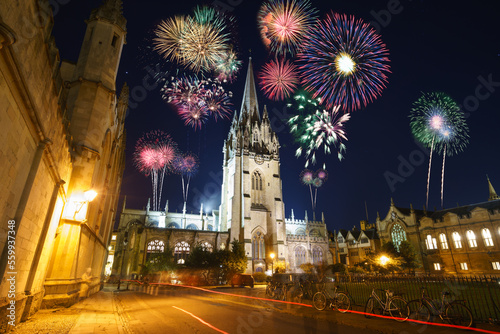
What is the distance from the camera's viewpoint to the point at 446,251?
1531 inches

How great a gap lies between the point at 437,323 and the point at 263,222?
38360mm

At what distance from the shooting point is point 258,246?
4350 centimetres

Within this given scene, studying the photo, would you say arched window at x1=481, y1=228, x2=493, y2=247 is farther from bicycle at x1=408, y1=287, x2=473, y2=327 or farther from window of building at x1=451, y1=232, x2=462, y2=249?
bicycle at x1=408, y1=287, x2=473, y2=327

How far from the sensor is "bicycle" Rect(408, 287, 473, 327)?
7.08m

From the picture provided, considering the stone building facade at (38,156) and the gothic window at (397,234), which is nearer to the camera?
the stone building facade at (38,156)

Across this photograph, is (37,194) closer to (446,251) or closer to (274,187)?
(274,187)

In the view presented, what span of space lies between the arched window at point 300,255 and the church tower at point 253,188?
23.8ft

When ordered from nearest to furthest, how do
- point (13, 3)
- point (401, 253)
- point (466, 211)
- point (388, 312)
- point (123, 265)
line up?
1. point (13, 3)
2. point (388, 312)
3. point (401, 253)
4. point (466, 211)
5. point (123, 265)

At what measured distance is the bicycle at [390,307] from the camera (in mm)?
8004

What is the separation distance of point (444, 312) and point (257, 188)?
4080 centimetres

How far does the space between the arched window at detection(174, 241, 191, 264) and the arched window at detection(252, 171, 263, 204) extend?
45.9 feet

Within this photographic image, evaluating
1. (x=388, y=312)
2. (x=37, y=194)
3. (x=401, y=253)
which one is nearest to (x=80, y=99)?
(x=37, y=194)

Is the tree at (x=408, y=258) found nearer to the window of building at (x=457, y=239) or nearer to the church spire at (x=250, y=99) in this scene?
the window of building at (x=457, y=239)

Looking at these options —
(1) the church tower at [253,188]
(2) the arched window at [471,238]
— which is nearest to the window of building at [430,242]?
(2) the arched window at [471,238]
